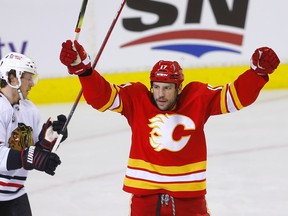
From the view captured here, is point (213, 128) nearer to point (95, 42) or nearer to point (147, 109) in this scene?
point (95, 42)

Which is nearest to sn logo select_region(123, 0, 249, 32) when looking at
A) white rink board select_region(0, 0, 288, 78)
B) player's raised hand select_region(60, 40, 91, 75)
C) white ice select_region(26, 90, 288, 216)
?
white rink board select_region(0, 0, 288, 78)

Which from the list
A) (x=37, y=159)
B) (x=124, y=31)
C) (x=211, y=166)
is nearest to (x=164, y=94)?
(x=37, y=159)

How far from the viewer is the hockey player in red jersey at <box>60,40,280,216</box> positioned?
9.45 feet

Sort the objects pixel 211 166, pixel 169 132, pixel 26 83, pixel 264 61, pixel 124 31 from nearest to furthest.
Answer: pixel 264 61 < pixel 169 132 < pixel 26 83 < pixel 211 166 < pixel 124 31

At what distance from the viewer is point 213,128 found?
18.2 feet

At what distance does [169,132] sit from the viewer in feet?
9.52

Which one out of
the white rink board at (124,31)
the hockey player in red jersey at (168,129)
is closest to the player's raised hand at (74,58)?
the hockey player in red jersey at (168,129)

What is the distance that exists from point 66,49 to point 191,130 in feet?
1.86

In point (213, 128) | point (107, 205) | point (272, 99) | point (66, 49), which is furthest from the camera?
point (272, 99)

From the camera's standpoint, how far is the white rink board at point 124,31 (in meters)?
6.18

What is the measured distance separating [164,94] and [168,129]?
139 mm

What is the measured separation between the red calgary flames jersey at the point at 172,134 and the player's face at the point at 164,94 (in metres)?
0.04

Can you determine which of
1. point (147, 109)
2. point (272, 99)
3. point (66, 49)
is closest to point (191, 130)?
point (147, 109)

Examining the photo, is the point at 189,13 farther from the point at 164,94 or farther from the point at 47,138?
the point at 164,94
